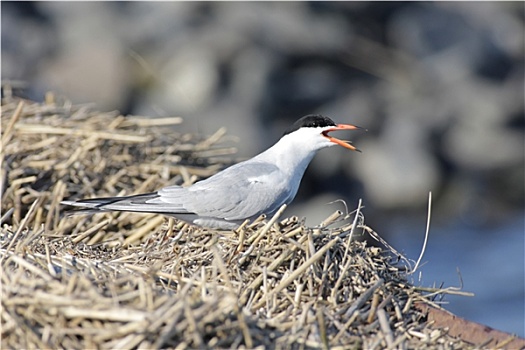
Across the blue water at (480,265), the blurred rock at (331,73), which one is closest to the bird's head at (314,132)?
the blue water at (480,265)

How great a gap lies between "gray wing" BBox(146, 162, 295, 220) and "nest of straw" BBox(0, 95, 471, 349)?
13 cm

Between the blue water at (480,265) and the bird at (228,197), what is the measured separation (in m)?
5.56

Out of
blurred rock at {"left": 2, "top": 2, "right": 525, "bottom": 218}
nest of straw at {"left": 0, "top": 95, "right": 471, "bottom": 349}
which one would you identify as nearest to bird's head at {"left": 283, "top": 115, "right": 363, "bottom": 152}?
nest of straw at {"left": 0, "top": 95, "right": 471, "bottom": 349}

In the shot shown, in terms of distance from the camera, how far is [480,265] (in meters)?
11.6

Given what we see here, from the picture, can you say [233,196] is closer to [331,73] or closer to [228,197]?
[228,197]

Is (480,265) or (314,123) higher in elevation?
(314,123)

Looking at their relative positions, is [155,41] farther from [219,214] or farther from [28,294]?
[28,294]

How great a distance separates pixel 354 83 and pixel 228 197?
9.61 metres

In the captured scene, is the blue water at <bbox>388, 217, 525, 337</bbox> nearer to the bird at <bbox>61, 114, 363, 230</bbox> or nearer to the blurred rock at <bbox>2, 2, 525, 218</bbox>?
the blurred rock at <bbox>2, 2, 525, 218</bbox>

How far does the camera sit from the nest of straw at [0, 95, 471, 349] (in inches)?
105

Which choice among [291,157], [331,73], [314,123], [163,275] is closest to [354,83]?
[331,73]

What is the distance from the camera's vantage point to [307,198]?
12367mm

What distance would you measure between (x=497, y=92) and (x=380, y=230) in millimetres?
3659

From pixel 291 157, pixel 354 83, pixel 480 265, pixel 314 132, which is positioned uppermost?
pixel 314 132
